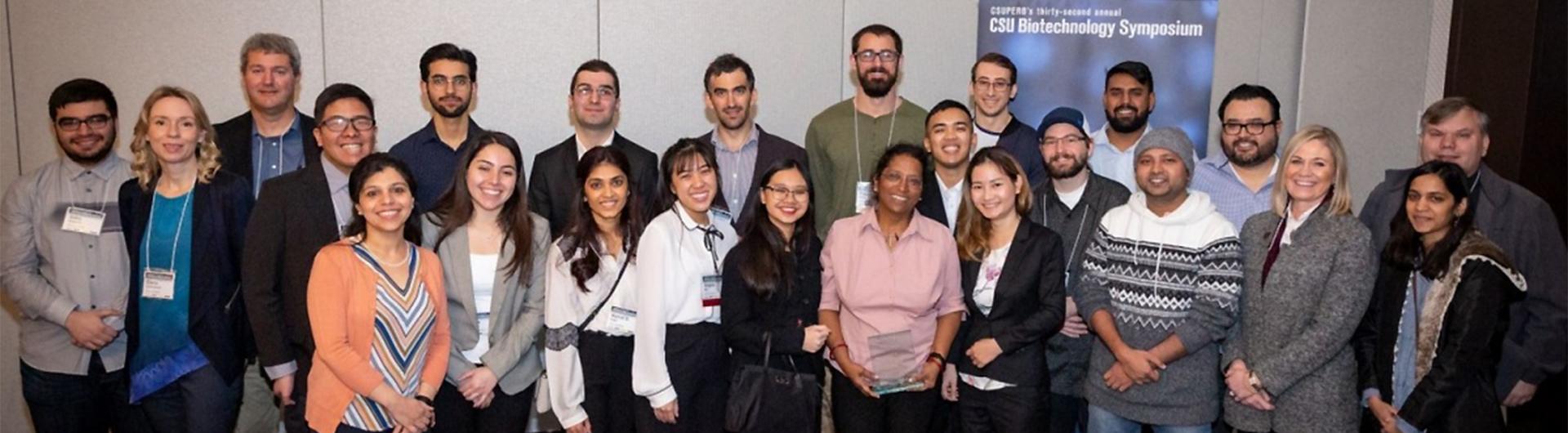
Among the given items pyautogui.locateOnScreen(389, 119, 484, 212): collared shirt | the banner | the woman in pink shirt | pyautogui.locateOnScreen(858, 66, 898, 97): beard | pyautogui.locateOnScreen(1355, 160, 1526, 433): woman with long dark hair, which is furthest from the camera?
the banner

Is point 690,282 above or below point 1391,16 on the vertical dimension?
below

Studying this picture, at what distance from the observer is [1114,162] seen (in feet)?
14.2

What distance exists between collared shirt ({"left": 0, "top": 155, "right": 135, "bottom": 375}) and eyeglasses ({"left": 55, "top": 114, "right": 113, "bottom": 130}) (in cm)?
15

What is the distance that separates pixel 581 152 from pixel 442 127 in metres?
0.54

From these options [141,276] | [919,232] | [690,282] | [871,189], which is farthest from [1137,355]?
[141,276]

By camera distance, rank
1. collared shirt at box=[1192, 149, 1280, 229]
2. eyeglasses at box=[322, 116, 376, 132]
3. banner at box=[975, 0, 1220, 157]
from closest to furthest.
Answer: eyeglasses at box=[322, 116, 376, 132]
collared shirt at box=[1192, 149, 1280, 229]
banner at box=[975, 0, 1220, 157]

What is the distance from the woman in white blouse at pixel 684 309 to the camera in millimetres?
3283

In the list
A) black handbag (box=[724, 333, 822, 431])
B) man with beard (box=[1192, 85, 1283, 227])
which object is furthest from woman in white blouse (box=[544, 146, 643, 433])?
man with beard (box=[1192, 85, 1283, 227])

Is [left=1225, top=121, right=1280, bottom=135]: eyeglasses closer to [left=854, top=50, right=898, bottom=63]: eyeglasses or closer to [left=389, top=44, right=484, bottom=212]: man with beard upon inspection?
[left=854, top=50, right=898, bottom=63]: eyeglasses

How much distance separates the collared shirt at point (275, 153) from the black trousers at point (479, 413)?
1.31 meters

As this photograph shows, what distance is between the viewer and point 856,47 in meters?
4.50

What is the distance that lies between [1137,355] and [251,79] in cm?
336

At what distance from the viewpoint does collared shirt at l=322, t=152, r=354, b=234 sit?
3521 mm

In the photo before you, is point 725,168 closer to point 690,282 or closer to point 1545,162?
point 690,282
